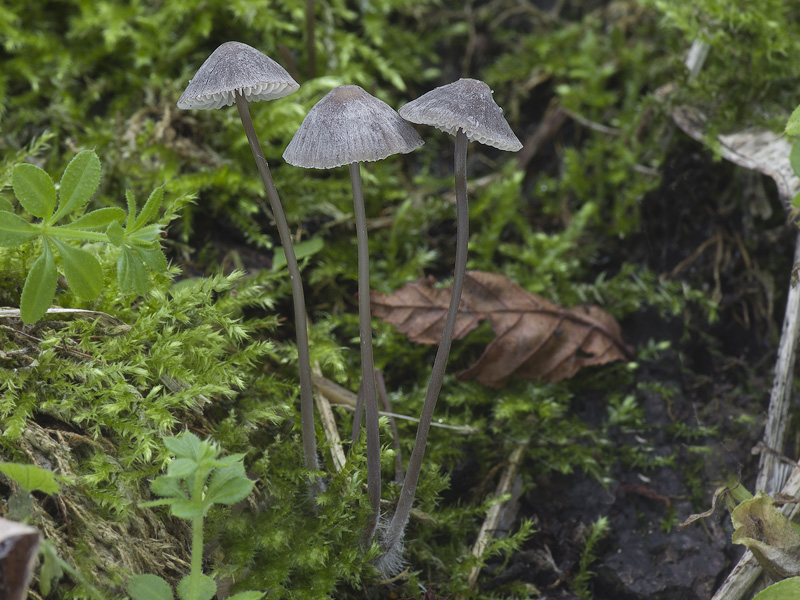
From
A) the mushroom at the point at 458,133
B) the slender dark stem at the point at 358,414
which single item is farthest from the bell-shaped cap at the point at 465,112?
the slender dark stem at the point at 358,414

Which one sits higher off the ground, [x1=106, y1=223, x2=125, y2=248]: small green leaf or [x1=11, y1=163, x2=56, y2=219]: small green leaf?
[x1=11, y1=163, x2=56, y2=219]: small green leaf

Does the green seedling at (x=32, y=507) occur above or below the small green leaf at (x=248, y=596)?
above

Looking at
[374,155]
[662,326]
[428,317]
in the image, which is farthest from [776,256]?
[374,155]

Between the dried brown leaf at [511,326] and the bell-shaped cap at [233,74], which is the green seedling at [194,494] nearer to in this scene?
the bell-shaped cap at [233,74]

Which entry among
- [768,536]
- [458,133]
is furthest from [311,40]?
[768,536]

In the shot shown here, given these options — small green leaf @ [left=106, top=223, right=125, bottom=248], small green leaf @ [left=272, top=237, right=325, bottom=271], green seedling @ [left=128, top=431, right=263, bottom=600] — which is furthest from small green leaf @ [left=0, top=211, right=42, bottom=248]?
small green leaf @ [left=272, top=237, right=325, bottom=271]

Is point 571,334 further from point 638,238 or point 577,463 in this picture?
point 638,238

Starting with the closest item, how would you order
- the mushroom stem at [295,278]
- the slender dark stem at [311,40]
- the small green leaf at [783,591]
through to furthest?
the small green leaf at [783,591], the mushroom stem at [295,278], the slender dark stem at [311,40]

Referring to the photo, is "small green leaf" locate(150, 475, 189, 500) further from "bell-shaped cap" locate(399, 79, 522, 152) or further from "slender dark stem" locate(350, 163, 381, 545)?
"bell-shaped cap" locate(399, 79, 522, 152)
